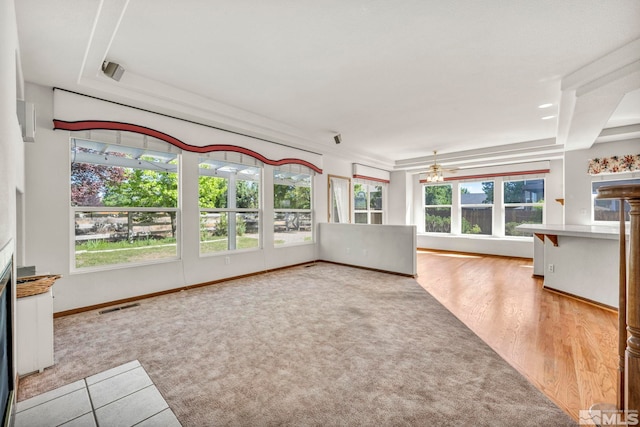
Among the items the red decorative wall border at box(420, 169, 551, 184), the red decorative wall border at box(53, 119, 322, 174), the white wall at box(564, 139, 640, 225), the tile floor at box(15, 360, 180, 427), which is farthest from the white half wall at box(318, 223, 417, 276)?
the tile floor at box(15, 360, 180, 427)

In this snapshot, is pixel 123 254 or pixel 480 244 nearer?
pixel 123 254

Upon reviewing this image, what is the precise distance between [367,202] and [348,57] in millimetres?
5543

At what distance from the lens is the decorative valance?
4.68 m

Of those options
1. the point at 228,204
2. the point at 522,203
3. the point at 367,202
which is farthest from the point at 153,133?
the point at 522,203

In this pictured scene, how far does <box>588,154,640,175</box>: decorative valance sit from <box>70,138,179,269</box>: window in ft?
22.4

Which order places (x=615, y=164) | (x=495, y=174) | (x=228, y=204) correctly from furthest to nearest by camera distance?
(x=495, y=174)
(x=228, y=204)
(x=615, y=164)

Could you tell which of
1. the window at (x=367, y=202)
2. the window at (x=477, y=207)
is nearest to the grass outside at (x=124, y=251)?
the window at (x=367, y=202)

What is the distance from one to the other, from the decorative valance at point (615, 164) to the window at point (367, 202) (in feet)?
15.1

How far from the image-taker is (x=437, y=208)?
8609 millimetres

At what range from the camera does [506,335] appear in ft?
8.95

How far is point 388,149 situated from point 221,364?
5894 mm

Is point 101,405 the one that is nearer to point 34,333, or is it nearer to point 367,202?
point 34,333

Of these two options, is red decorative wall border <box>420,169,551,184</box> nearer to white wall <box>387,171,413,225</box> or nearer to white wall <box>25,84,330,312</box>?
white wall <box>387,171,413,225</box>

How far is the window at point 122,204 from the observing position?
344 cm
